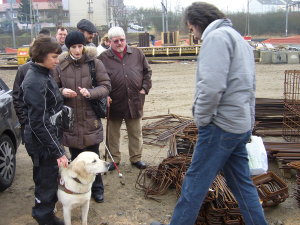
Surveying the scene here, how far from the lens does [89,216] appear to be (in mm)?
4285

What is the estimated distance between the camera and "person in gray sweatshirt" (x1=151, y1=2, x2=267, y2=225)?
9.21 ft

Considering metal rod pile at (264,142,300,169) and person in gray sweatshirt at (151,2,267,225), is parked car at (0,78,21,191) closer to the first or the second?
person in gray sweatshirt at (151,2,267,225)

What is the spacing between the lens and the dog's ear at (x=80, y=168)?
3.72 m

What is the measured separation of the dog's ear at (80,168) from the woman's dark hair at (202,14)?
1.75 m

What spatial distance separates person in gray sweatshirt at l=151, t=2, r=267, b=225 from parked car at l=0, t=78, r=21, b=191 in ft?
8.49

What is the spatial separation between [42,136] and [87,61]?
124 centimetres

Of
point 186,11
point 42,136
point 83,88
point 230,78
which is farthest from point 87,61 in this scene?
point 230,78

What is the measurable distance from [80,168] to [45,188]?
0.41 m

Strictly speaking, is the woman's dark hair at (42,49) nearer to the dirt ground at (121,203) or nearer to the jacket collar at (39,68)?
the jacket collar at (39,68)

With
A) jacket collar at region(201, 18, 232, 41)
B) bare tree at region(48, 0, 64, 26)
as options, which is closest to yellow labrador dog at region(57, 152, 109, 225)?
jacket collar at region(201, 18, 232, 41)

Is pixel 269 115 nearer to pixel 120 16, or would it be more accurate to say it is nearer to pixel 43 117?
pixel 43 117

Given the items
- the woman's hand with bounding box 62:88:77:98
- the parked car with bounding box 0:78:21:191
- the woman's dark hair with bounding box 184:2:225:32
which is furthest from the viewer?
the parked car with bounding box 0:78:21:191

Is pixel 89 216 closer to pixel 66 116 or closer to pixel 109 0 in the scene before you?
pixel 66 116

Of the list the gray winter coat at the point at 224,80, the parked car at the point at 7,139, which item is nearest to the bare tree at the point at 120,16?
the parked car at the point at 7,139
